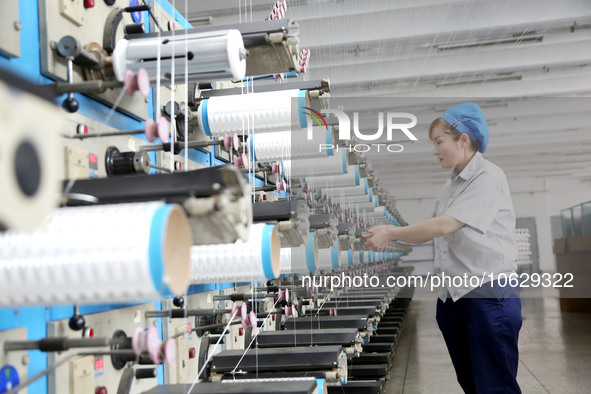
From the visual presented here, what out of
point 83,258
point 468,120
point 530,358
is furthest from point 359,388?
point 530,358

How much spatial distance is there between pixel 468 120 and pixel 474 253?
609mm

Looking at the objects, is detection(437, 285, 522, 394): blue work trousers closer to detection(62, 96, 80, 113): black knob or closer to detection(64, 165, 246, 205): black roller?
detection(64, 165, 246, 205): black roller

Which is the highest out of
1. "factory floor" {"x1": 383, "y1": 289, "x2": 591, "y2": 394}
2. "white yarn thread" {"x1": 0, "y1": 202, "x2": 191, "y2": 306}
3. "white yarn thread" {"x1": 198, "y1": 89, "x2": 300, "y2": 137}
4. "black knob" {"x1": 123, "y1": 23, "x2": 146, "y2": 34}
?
"black knob" {"x1": 123, "y1": 23, "x2": 146, "y2": 34}

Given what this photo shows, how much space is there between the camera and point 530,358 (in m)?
6.46

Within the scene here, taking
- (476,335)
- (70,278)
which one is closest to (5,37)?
(70,278)

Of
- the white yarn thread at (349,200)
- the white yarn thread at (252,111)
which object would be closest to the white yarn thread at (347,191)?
the white yarn thread at (349,200)

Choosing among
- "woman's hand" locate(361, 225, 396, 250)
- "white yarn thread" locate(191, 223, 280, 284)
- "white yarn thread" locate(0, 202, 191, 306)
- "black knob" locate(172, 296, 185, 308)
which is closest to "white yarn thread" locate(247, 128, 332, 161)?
"woman's hand" locate(361, 225, 396, 250)

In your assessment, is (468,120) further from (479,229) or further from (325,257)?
(325,257)

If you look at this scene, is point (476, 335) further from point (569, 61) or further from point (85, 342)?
point (569, 61)

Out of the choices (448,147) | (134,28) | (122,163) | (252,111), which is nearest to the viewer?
(122,163)

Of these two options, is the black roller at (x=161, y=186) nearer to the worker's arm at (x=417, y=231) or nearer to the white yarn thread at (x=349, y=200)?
the worker's arm at (x=417, y=231)

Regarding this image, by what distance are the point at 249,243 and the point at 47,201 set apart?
3.00 ft

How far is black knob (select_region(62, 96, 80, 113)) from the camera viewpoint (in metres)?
1.54

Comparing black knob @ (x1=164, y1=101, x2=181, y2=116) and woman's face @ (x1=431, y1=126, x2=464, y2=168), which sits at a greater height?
black knob @ (x1=164, y1=101, x2=181, y2=116)
